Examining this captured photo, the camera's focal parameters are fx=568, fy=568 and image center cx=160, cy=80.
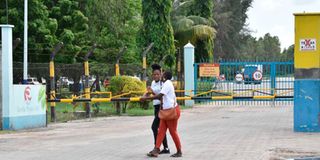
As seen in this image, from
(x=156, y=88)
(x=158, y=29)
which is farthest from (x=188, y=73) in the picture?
(x=156, y=88)

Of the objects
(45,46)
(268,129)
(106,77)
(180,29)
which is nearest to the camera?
(268,129)

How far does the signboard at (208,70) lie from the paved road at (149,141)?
26.3 ft

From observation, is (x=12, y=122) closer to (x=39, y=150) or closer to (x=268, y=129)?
(x=39, y=150)

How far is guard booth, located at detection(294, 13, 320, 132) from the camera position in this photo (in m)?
15.3

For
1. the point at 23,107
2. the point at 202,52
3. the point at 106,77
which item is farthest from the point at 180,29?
the point at 23,107

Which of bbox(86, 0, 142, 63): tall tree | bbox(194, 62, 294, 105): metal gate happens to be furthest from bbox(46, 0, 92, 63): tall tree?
bbox(194, 62, 294, 105): metal gate

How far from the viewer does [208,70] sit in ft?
91.5

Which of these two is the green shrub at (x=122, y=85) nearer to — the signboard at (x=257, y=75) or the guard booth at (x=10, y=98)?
the guard booth at (x=10, y=98)

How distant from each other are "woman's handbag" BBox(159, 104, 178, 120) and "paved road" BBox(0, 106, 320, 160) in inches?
31.8

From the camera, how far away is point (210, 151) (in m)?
11.7

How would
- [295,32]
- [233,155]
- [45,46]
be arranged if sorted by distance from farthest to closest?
[45,46], [295,32], [233,155]

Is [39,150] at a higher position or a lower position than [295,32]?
lower

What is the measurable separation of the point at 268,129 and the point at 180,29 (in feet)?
61.3

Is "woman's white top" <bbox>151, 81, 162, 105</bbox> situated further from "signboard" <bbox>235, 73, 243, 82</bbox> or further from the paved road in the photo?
"signboard" <bbox>235, 73, 243, 82</bbox>
